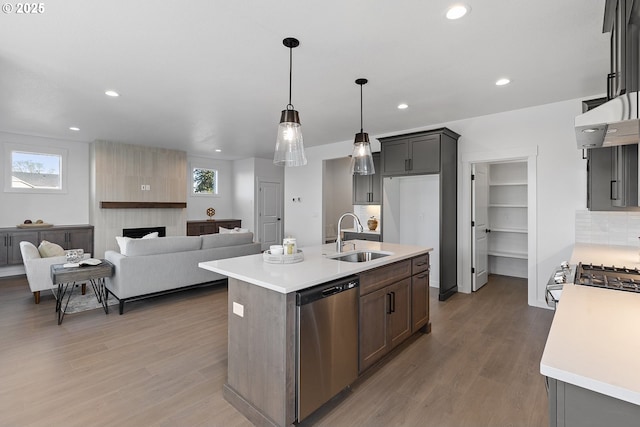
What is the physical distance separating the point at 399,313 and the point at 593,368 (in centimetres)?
197

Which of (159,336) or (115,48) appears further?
(159,336)

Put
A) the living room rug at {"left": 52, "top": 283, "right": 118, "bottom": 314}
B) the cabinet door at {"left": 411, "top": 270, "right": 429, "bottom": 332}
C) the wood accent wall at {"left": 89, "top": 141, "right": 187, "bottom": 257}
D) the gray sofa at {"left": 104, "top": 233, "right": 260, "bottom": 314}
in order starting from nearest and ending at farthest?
the cabinet door at {"left": 411, "top": 270, "right": 429, "bottom": 332}
the gray sofa at {"left": 104, "top": 233, "right": 260, "bottom": 314}
the living room rug at {"left": 52, "top": 283, "right": 118, "bottom": 314}
the wood accent wall at {"left": 89, "top": 141, "right": 187, "bottom": 257}

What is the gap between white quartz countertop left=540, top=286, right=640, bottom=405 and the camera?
0.79m

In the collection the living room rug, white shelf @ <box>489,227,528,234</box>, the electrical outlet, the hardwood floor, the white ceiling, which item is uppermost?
the white ceiling

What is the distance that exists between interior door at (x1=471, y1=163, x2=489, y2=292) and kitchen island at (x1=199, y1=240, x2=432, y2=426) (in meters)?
2.74

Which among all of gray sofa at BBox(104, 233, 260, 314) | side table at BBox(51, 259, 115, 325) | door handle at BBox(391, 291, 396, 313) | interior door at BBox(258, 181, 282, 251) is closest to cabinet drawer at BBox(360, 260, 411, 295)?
door handle at BBox(391, 291, 396, 313)

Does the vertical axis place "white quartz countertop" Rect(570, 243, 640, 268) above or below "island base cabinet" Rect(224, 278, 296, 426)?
above

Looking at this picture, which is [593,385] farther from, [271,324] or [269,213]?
[269,213]

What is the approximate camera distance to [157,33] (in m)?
2.40

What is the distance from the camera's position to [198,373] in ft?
8.17

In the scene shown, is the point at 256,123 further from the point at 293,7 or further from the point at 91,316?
the point at 91,316

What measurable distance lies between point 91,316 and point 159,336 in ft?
3.90

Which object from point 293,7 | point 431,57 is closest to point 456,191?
point 431,57

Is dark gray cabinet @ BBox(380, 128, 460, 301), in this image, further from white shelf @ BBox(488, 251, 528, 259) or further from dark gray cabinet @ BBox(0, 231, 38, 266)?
dark gray cabinet @ BBox(0, 231, 38, 266)
